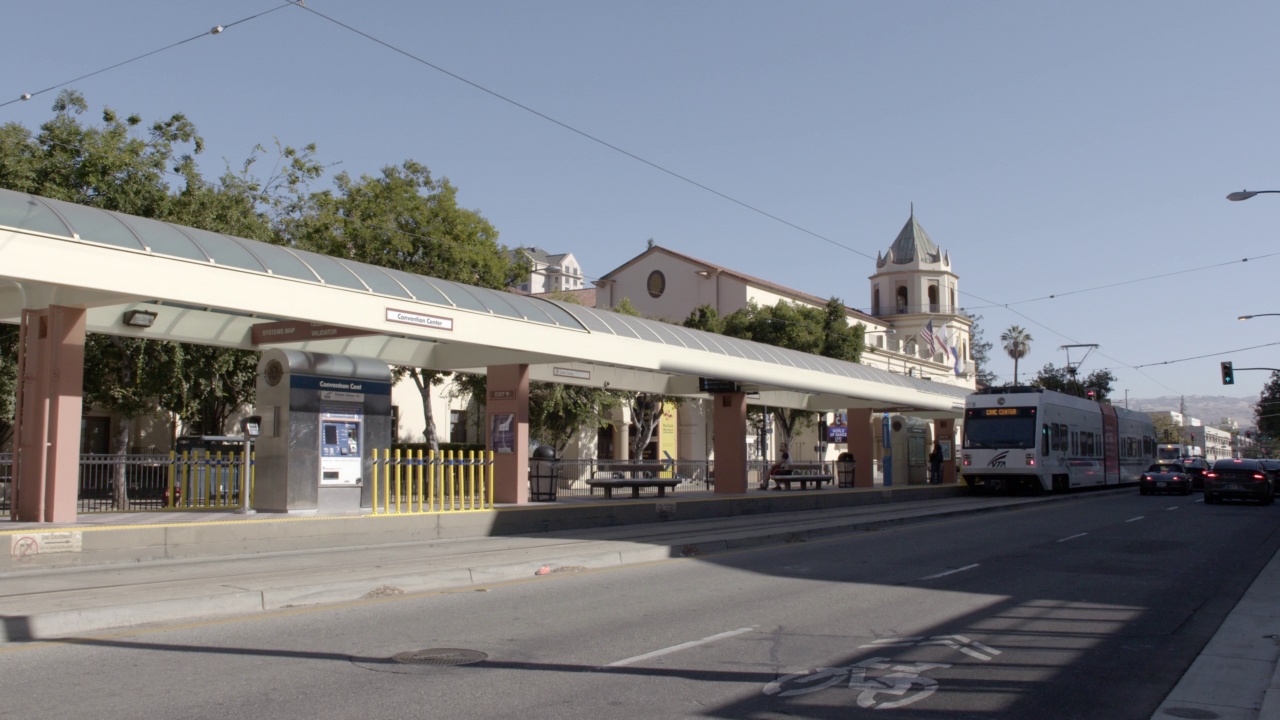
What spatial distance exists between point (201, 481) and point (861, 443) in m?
23.3

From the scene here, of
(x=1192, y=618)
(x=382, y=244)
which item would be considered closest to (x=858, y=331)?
(x=382, y=244)

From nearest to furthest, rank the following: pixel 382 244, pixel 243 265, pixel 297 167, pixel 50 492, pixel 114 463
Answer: pixel 50 492, pixel 243 265, pixel 114 463, pixel 297 167, pixel 382 244

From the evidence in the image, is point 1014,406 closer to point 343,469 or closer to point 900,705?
point 343,469

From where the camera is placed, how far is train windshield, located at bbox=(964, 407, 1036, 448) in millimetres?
33094

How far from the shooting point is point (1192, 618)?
404 inches

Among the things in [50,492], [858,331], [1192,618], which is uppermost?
[858,331]

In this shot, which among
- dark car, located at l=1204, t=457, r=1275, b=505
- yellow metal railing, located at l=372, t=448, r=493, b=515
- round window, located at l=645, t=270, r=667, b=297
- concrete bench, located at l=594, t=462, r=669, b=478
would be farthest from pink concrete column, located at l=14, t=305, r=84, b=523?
round window, located at l=645, t=270, r=667, b=297

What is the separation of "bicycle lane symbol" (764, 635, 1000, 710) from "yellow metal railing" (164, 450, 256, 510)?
41.9 feet

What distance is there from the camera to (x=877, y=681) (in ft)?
23.7

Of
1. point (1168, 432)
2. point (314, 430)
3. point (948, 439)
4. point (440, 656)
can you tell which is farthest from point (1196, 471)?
point (1168, 432)

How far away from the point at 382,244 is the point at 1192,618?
28.7 m

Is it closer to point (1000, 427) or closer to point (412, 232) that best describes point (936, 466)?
point (1000, 427)

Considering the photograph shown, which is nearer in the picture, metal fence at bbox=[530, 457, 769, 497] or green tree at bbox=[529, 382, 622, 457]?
metal fence at bbox=[530, 457, 769, 497]

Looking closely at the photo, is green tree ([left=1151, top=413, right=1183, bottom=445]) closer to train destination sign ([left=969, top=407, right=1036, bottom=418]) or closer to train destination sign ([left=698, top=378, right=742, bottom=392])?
train destination sign ([left=969, top=407, right=1036, bottom=418])
